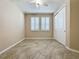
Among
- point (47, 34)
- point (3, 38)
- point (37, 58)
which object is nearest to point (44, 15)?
point (47, 34)

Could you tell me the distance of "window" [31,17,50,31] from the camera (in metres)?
9.66

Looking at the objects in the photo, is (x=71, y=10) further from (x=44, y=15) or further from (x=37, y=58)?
(x=44, y=15)

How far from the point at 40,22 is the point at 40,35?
1.14 meters

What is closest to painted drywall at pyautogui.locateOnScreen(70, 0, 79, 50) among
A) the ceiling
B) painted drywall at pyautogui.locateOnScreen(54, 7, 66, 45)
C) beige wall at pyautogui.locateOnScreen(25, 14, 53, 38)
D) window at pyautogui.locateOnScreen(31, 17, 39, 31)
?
painted drywall at pyautogui.locateOnScreen(54, 7, 66, 45)

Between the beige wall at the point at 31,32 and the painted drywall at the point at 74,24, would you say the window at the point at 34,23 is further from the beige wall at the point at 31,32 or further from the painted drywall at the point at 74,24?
the painted drywall at the point at 74,24

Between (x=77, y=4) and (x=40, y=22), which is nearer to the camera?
(x=77, y=4)

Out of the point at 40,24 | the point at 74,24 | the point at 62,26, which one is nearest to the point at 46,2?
the point at 62,26

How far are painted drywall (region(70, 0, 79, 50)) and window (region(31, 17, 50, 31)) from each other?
4955mm

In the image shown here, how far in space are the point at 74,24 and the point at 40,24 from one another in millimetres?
5212

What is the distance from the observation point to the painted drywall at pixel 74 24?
458 cm

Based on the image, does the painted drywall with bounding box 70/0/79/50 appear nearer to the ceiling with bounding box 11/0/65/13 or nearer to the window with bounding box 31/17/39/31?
the ceiling with bounding box 11/0/65/13

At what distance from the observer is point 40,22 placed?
31.8ft

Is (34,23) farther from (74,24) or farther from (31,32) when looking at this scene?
(74,24)

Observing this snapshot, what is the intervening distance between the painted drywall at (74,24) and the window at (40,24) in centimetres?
496
